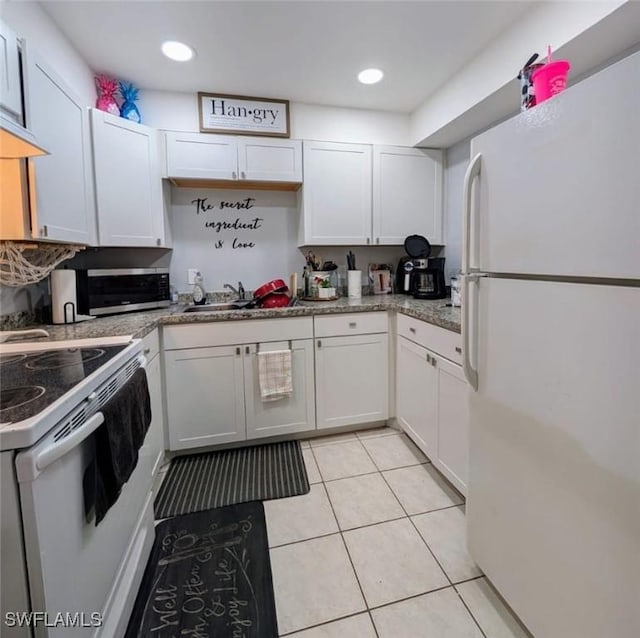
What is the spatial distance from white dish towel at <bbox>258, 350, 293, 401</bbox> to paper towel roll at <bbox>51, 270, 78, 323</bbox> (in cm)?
106

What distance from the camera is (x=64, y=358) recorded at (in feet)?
3.99

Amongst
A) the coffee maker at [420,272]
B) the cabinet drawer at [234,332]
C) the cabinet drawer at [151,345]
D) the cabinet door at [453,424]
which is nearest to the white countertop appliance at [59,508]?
the cabinet drawer at [151,345]

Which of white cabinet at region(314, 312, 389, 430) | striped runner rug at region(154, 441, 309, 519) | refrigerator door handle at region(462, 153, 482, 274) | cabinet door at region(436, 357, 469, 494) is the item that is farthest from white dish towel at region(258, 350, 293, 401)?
refrigerator door handle at region(462, 153, 482, 274)

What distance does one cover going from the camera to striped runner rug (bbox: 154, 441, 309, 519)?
1.88m

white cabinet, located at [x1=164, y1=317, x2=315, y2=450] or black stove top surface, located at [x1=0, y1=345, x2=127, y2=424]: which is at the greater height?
black stove top surface, located at [x1=0, y1=345, x2=127, y2=424]

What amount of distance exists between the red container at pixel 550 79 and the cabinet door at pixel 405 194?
5.70 ft

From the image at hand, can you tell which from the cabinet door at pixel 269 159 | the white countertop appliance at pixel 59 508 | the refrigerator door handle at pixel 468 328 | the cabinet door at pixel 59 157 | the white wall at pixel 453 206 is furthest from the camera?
the white wall at pixel 453 206

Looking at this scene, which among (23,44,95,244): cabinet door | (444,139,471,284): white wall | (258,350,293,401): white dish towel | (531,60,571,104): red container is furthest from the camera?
(444,139,471,284): white wall

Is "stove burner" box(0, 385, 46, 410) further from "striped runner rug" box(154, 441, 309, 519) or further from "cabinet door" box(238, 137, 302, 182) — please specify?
"cabinet door" box(238, 137, 302, 182)

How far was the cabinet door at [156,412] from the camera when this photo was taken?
6.06 feet

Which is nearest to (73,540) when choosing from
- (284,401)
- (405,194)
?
(284,401)

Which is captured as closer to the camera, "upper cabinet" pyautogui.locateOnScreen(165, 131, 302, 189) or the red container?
the red container

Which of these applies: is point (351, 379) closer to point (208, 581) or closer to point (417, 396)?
point (417, 396)

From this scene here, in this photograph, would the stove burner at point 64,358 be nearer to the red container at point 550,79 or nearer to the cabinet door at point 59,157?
the cabinet door at point 59,157
